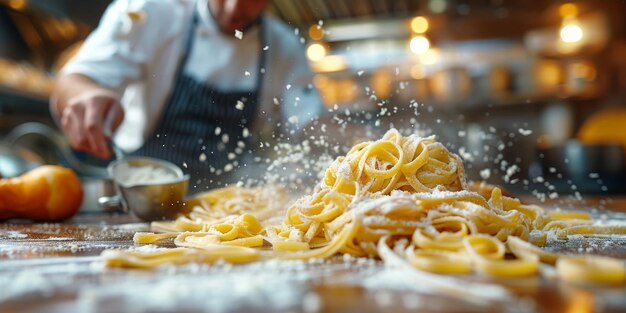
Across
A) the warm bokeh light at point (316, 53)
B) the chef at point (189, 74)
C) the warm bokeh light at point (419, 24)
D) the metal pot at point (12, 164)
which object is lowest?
the metal pot at point (12, 164)

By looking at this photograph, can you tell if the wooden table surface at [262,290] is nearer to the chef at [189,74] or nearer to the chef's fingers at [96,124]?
the chef's fingers at [96,124]

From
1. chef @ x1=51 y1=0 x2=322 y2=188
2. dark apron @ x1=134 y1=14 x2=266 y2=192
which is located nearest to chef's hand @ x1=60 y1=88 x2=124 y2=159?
chef @ x1=51 y1=0 x2=322 y2=188

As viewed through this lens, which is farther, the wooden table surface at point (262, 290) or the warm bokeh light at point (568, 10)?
the warm bokeh light at point (568, 10)

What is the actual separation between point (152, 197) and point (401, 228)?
1.07m

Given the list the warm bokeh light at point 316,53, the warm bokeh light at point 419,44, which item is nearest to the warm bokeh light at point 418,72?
the warm bokeh light at point 419,44

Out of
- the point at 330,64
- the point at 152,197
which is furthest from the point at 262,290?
the point at 330,64

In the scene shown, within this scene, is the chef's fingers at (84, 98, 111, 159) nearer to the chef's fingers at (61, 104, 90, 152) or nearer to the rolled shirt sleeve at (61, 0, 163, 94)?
the chef's fingers at (61, 104, 90, 152)

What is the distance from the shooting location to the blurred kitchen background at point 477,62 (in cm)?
487

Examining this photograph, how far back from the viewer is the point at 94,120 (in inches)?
88.2

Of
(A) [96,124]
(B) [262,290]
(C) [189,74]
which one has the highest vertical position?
(C) [189,74]

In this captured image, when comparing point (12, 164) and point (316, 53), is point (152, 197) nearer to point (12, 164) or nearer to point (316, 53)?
point (12, 164)

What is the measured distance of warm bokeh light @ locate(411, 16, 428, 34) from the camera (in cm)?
532

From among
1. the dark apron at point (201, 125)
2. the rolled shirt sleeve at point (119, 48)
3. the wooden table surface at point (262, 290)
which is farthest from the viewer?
the rolled shirt sleeve at point (119, 48)

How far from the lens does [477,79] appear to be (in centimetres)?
571
